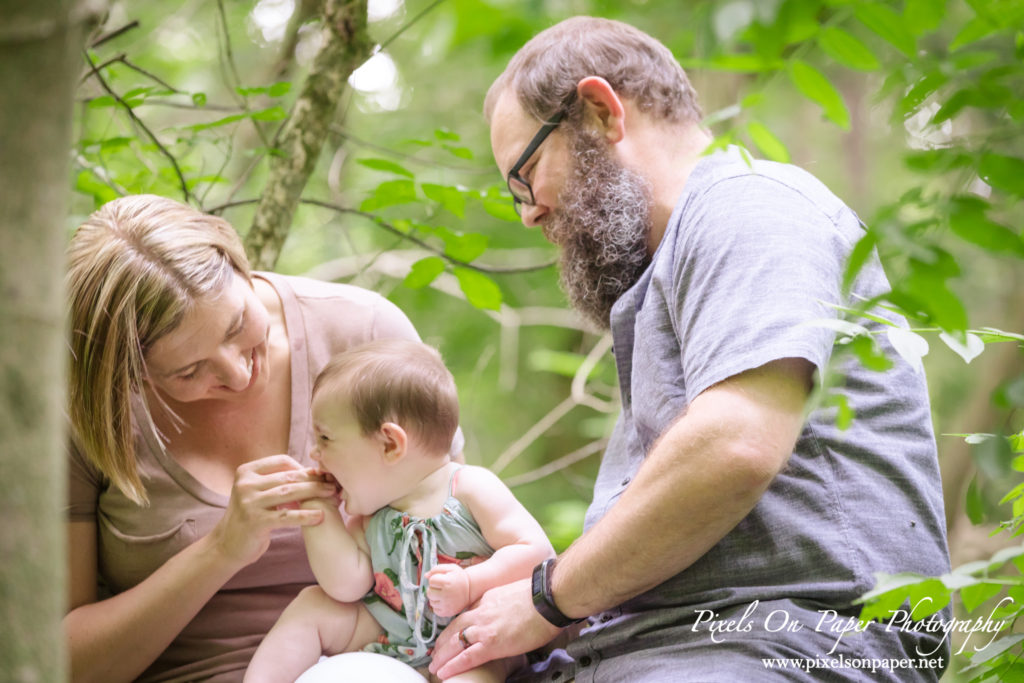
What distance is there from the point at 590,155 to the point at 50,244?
54.5 inches

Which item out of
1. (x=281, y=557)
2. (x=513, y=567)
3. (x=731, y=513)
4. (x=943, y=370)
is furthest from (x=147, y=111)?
(x=943, y=370)

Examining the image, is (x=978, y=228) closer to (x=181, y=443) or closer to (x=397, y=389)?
(x=397, y=389)

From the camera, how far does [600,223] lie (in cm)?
183

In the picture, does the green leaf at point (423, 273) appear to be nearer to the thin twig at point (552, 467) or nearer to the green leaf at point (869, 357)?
the thin twig at point (552, 467)

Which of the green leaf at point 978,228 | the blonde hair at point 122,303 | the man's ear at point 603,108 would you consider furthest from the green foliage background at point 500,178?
the blonde hair at point 122,303

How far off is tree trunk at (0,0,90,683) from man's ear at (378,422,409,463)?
40.6 inches

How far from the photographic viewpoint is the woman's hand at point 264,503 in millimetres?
1674

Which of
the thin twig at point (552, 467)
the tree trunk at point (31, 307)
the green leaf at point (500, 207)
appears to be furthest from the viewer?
the thin twig at point (552, 467)

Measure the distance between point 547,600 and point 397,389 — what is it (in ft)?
1.57

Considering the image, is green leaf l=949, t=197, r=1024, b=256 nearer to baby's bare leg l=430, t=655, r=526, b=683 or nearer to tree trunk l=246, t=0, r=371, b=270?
baby's bare leg l=430, t=655, r=526, b=683

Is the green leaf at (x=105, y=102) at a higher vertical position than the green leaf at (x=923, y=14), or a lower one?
lower

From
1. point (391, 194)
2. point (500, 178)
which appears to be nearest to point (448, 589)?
point (391, 194)

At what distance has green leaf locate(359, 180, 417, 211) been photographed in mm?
Answer: 2156

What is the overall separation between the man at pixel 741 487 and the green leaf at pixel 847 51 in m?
0.52
